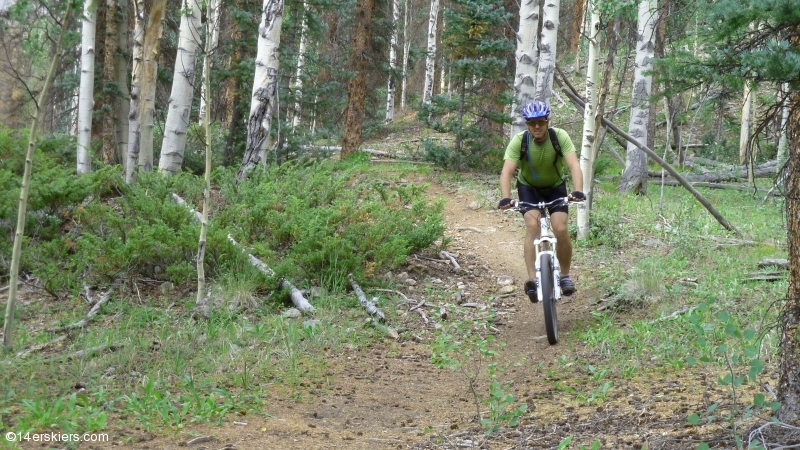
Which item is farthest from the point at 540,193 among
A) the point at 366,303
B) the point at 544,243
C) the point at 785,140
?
the point at 785,140

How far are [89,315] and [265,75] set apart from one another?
5.36m

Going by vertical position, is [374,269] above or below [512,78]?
below

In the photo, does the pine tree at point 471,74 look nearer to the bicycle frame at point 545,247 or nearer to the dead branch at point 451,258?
the dead branch at point 451,258

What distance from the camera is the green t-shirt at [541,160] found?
263 inches

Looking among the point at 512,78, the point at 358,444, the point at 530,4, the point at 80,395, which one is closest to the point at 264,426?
the point at 358,444

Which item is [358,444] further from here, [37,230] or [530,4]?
[530,4]

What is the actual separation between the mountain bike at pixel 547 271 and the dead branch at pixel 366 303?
1.63 m

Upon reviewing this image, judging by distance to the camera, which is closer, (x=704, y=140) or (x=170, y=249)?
(x=170, y=249)

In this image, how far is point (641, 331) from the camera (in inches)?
245

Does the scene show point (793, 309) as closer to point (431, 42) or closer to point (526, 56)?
point (526, 56)

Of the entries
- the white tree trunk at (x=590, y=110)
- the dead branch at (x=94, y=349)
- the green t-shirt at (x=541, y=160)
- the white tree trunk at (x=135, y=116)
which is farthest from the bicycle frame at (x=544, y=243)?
the white tree trunk at (x=135, y=116)

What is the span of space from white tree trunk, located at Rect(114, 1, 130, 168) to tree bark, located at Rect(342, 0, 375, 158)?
490 cm

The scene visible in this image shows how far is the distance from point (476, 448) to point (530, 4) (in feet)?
33.5

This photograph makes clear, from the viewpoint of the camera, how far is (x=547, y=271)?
6.37 m
